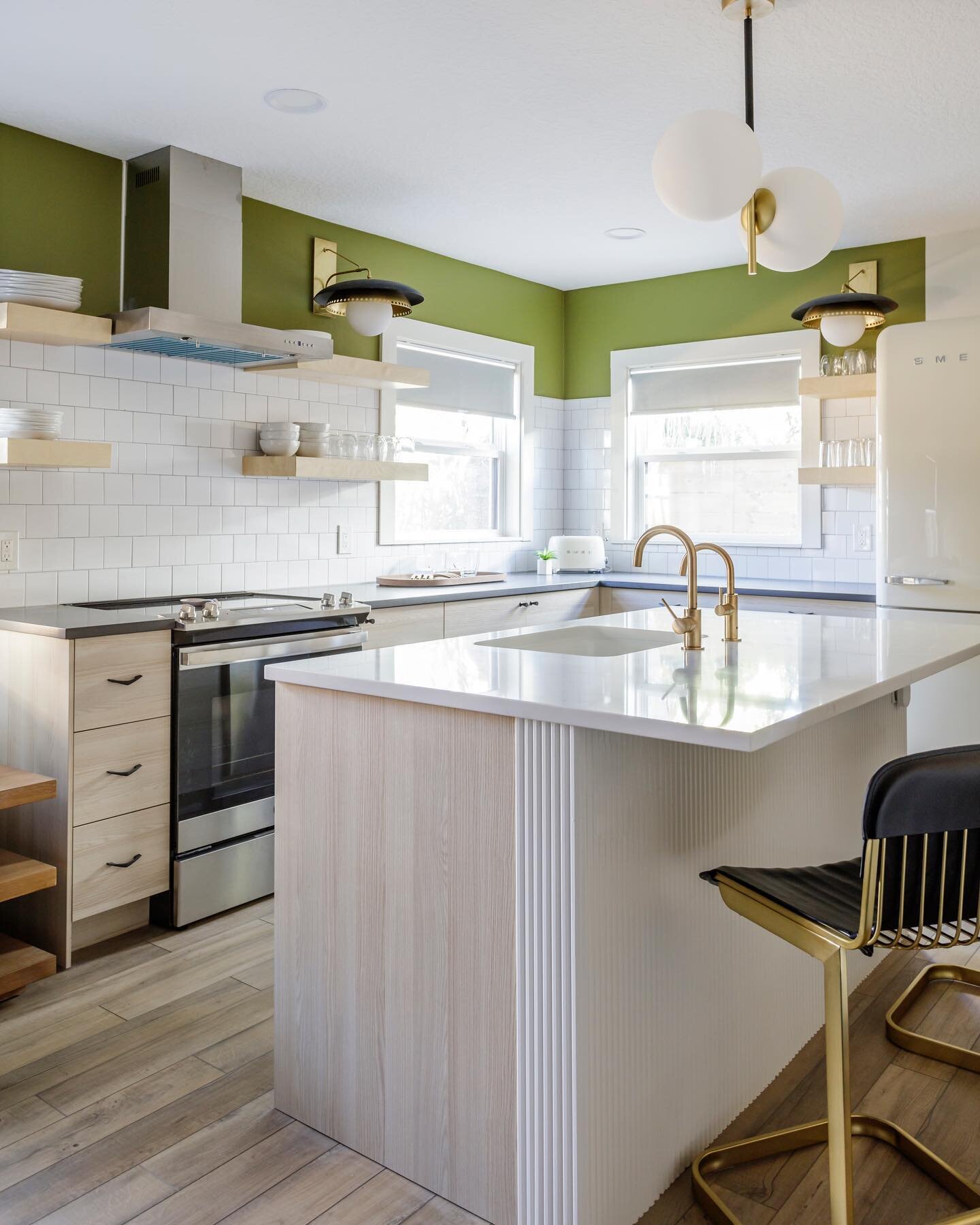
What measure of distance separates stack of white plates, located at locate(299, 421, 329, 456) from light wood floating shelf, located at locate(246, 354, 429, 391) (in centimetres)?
21

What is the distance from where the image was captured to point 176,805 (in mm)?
3102

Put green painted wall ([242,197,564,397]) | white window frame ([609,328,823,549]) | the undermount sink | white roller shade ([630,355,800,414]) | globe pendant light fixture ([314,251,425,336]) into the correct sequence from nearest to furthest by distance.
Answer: the undermount sink → globe pendant light fixture ([314,251,425,336]) → green painted wall ([242,197,564,397]) → white window frame ([609,328,823,549]) → white roller shade ([630,355,800,414])

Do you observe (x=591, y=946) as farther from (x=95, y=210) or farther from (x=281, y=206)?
(x=281, y=206)

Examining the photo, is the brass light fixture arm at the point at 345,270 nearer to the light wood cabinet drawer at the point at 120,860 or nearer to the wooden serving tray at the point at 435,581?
the wooden serving tray at the point at 435,581

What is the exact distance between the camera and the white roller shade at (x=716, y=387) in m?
5.25

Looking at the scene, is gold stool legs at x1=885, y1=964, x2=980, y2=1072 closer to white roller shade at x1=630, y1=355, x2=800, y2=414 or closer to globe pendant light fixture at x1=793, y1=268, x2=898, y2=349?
globe pendant light fixture at x1=793, y1=268, x2=898, y2=349

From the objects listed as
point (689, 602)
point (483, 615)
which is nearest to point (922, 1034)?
point (689, 602)

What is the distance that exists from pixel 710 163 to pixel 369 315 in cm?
216

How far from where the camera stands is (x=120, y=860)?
297cm

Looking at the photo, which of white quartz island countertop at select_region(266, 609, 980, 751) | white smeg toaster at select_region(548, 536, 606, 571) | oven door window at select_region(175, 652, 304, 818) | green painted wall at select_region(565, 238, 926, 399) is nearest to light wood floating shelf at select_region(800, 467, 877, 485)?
green painted wall at select_region(565, 238, 926, 399)

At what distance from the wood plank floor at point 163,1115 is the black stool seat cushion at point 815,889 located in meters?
0.78

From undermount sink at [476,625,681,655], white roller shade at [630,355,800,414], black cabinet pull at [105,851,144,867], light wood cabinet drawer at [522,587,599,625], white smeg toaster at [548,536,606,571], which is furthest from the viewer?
white smeg toaster at [548,536,606,571]

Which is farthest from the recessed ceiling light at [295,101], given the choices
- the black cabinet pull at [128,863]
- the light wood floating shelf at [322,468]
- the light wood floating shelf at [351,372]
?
the black cabinet pull at [128,863]

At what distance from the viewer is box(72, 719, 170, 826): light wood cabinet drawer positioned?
2873 millimetres
